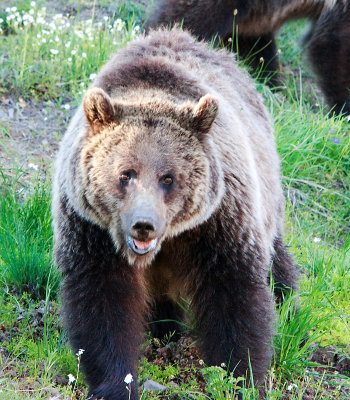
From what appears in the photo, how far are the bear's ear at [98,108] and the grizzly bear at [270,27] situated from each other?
4515 mm

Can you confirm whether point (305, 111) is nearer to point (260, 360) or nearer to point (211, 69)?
point (211, 69)

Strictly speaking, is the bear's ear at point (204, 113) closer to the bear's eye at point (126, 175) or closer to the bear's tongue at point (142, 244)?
the bear's eye at point (126, 175)

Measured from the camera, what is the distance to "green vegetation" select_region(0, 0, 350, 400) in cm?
490

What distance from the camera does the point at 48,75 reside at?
8.00m

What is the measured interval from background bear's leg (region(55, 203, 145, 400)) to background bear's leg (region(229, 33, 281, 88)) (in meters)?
5.33

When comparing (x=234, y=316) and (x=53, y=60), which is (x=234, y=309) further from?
(x=53, y=60)

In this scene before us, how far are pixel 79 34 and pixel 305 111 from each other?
2496 millimetres

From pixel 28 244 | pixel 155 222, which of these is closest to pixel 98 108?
pixel 155 222

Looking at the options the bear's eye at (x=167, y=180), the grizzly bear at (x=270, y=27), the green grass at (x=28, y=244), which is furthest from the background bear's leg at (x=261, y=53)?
the bear's eye at (x=167, y=180)

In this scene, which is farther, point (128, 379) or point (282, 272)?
point (282, 272)

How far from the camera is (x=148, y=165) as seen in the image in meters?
4.30

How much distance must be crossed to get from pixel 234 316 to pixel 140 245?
0.80 meters

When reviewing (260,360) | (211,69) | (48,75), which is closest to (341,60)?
(48,75)

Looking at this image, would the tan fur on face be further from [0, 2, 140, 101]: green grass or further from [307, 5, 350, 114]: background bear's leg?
[307, 5, 350, 114]: background bear's leg
